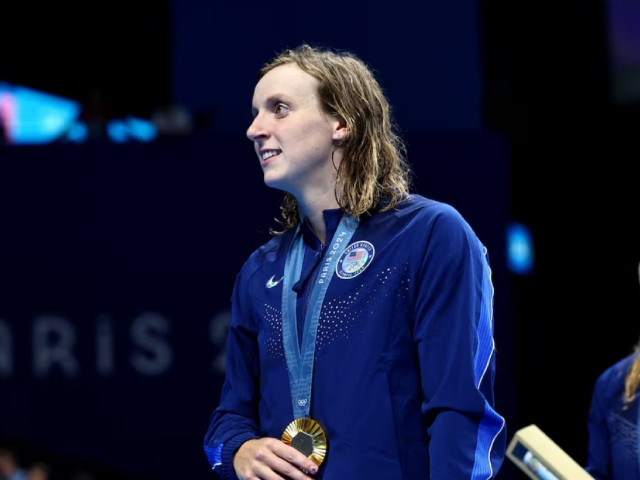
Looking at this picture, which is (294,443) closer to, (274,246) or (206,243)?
(274,246)

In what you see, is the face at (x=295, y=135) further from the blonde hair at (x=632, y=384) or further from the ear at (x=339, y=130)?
the blonde hair at (x=632, y=384)

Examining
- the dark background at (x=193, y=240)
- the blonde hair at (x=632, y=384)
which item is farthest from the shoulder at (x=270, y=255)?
the dark background at (x=193, y=240)

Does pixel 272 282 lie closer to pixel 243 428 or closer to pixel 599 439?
pixel 243 428

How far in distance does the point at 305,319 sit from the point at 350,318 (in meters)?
0.10

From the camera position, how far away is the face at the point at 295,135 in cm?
208

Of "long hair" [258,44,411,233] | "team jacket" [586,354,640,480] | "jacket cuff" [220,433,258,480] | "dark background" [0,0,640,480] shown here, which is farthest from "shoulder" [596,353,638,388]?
"jacket cuff" [220,433,258,480]

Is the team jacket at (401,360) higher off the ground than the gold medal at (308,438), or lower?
higher

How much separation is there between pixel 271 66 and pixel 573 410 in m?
3.98

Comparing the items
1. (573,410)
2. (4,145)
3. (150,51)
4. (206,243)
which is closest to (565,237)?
(573,410)

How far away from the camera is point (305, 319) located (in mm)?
1995

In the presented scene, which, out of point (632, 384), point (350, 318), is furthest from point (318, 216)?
A: point (632, 384)

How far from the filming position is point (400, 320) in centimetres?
192

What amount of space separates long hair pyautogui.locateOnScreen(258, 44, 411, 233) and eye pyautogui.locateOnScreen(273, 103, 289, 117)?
0.26ft

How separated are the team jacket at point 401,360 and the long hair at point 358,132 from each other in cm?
5
